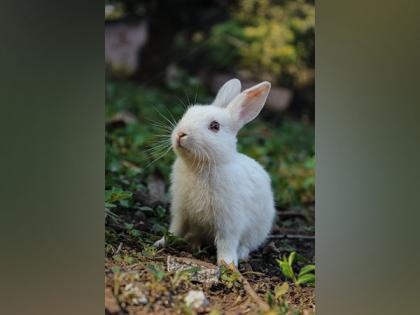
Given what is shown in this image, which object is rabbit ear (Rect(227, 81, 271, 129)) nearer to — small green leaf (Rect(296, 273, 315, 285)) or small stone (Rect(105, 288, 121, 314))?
small green leaf (Rect(296, 273, 315, 285))

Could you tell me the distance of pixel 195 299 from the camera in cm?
237

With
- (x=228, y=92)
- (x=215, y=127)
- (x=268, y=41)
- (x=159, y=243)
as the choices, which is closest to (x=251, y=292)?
(x=159, y=243)

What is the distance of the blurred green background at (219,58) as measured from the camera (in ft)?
15.5

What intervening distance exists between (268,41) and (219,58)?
1.75 ft

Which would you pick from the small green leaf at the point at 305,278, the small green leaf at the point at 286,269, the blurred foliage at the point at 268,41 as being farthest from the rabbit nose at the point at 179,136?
the blurred foliage at the point at 268,41

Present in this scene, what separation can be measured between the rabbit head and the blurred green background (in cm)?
168

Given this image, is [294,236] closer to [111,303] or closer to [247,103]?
[247,103]

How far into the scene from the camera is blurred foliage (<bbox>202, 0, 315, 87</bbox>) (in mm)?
5082

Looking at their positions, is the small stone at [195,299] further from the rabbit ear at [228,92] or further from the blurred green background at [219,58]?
the blurred green background at [219,58]

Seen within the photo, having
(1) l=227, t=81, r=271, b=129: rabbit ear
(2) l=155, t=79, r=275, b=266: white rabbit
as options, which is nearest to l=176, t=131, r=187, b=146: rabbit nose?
(2) l=155, t=79, r=275, b=266: white rabbit

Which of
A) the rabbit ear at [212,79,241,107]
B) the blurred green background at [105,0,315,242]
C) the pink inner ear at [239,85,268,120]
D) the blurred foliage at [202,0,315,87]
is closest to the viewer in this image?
the pink inner ear at [239,85,268,120]
